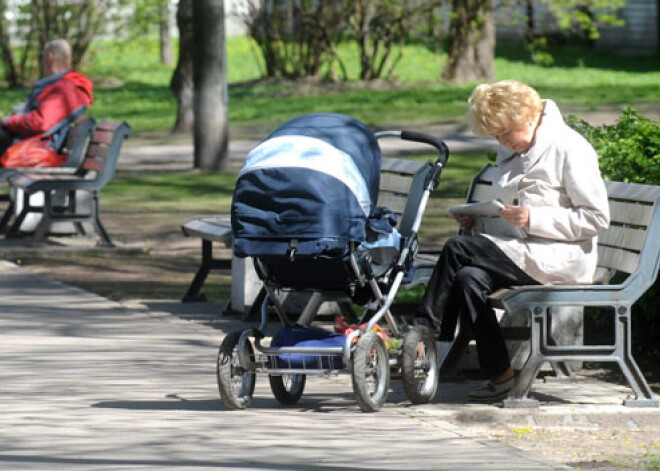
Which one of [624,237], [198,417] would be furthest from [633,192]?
[198,417]

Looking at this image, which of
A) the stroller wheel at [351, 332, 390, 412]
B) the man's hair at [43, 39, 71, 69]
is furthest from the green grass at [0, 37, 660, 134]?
the stroller wheel at [351, 332, 390, 412]

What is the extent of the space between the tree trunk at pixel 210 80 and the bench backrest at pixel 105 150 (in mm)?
6028

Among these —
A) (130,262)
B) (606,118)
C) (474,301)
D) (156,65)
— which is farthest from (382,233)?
(156,65)

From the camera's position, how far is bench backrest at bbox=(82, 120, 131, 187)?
14406mm

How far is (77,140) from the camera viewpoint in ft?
49.5

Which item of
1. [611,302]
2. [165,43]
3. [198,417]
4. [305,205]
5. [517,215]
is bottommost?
[165,43]

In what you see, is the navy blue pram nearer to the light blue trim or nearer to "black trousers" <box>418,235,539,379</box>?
the light blue trim

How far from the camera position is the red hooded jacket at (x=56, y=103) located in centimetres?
1484

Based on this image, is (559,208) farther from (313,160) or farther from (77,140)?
(77,140)

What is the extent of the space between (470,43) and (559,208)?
26.9 metres

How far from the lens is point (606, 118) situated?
A: 24.5 m

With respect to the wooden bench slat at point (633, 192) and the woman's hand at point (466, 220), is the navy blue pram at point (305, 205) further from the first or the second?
the wooden bench slat at point (633, 192)

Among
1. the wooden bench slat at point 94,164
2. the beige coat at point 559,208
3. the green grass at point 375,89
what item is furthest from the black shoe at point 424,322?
the green grass at point 375,89

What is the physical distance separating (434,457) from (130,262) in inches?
296
